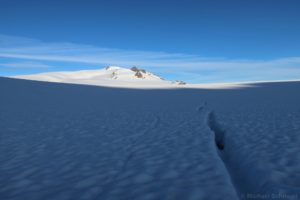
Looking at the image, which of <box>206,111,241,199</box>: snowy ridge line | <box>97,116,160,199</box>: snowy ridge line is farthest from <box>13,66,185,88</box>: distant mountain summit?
<box>97,116,160,199</box>: snowy ridge line

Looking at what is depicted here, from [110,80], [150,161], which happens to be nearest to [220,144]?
[150,161]

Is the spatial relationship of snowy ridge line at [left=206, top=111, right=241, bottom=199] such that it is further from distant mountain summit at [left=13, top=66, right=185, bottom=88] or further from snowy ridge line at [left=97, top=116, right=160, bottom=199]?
distant mountain summit at [left=13, top=66, right=185, bottom=88]

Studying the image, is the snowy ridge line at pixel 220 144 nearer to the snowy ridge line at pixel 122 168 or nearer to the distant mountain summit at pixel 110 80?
the snowy ridge line at pixel 122 168

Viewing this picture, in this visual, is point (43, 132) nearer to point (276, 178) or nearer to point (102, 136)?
point (102, 136)

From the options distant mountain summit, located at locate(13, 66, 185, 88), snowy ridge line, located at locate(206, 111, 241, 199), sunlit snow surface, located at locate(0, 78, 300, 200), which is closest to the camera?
sunlit snow surface, located at locate(0, 78, 300, 200)

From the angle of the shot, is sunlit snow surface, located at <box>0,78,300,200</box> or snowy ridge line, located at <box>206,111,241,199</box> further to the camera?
snowy ridge line, located at <box>206,111,241,199</box>

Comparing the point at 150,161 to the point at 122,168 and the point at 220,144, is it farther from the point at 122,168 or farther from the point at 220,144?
the point at 220,144

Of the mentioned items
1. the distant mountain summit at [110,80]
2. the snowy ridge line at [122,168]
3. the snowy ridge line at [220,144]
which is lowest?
the snowy ridge line at [220,144]

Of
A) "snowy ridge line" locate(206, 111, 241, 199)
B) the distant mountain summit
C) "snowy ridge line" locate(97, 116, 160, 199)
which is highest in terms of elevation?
the distant mountain summit

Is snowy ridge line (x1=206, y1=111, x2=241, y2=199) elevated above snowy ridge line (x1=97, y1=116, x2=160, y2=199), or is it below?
below

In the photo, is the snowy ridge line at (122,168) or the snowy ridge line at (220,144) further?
the snowy ridge line at (220,144)

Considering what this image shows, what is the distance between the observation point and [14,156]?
5250mm

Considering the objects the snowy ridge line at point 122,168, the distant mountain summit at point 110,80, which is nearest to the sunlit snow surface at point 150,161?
the snowy ridge line at point 122,168

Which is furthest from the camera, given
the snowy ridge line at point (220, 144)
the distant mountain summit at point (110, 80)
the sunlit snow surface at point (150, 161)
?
the distant mountain summit at point (110, 80)
